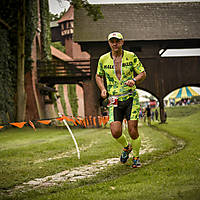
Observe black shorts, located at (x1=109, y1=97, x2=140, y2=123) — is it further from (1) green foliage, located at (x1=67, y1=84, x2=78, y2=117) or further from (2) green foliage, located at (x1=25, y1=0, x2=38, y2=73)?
(1) green foliage, located at (x1=67, y1=84, x2=78, y2=117)

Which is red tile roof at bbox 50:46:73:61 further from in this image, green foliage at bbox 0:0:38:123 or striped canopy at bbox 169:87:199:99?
striped canopy at bbox 169:87:199:99

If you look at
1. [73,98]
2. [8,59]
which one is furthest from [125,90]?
[73,98]

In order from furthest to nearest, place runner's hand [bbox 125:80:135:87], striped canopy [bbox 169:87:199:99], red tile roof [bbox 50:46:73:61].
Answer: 1. striped canopy [bbox 169:87:199:99]
2. red tile roof [bbox 50:46:73:61]
3. runner's hand [bbox 125:80:135:87]

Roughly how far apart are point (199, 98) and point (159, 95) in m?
22.0

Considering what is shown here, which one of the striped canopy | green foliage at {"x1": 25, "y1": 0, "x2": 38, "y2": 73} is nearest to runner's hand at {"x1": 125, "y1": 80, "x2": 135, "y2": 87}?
green foliage at {"x1": 25, "y1": 0, "x2": 38, "y2": 73}

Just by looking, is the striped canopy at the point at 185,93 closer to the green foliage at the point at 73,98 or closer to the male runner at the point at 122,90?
the green foliage at the point at 73,98

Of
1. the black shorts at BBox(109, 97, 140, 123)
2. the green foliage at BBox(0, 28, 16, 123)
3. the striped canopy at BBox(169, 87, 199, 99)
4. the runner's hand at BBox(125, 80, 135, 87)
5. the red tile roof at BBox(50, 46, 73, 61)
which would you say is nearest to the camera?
the runner's hand at BBox(125, 80, 135, 87)

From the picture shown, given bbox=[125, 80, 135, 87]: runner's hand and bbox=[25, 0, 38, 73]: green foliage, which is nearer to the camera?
bbox=[125, 80, 135, 87]: runner's hand

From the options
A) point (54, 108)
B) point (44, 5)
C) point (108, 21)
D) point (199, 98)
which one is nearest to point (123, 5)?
point (108, 21)

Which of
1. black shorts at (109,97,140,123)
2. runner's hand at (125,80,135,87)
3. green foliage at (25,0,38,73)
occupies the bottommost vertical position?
black shorts at (109,97,140,123)

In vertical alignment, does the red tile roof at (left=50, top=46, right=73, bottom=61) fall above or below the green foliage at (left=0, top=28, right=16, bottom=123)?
above

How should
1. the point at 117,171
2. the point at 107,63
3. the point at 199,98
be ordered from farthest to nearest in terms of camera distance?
the point at 199,98
the point at 107,63
the point at 117,171

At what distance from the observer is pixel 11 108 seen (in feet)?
66.5

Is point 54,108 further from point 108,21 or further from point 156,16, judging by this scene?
point 156,16
